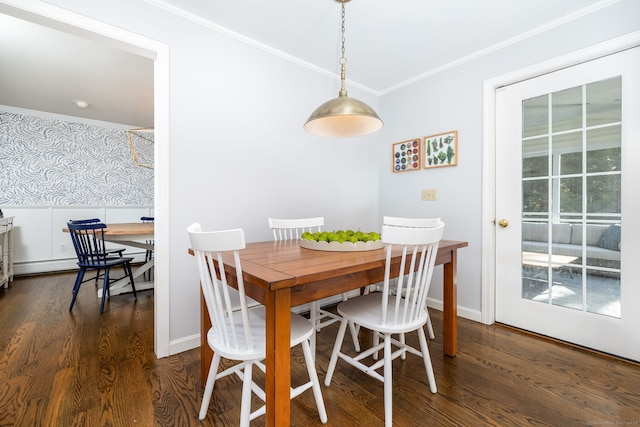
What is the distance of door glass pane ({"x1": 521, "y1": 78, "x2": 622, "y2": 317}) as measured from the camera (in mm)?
1882

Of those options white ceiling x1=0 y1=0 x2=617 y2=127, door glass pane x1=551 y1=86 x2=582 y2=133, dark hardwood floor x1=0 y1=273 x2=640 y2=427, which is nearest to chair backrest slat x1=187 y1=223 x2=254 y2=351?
dark hardwood floor x1=0 y1=273 x2=640 y2=427

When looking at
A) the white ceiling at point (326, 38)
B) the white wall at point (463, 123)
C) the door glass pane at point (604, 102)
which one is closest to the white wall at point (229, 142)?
the white ceiling at point (326, 38)

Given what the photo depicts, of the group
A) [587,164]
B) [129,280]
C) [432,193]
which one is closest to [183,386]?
[129,280]

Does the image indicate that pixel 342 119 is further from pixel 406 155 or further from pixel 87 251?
pixel 87 251

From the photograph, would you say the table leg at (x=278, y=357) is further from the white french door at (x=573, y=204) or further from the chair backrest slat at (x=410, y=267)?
the white french door at (x=573, y=204)

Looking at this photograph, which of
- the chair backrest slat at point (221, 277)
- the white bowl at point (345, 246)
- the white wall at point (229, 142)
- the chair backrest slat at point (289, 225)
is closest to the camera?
the chair backrest slat at point (221, 277)

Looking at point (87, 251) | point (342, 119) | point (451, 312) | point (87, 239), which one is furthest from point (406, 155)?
point (87, 251)

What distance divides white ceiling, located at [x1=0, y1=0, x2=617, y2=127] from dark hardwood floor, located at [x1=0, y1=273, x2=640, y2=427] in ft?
6.54

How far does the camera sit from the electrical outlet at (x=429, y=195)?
2.78 metres

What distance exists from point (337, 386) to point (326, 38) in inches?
97.3

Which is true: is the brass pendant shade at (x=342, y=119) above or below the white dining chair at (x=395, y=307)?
above

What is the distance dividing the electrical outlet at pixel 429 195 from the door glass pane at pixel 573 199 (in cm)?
72

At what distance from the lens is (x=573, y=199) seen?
79.7 inches

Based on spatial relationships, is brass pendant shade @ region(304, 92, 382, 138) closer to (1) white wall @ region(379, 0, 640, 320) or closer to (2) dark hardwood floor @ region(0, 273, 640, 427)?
(1) white wall @ region(379, 0, 640, 320)
